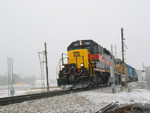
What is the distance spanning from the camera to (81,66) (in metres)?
12.9

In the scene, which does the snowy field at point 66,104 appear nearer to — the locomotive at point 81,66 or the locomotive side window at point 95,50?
the locomotive at point 81,66

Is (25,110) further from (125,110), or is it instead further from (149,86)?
(149,86)

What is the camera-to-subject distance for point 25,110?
555 centimetres

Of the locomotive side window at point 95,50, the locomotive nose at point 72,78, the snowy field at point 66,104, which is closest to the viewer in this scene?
the snowy field at point 66,104

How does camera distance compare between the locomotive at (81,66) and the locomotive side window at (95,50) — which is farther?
the locomotive side window at (95,50)

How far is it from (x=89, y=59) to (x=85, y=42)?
1680 mm

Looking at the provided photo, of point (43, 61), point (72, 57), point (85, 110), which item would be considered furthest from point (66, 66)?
point (85, 110)

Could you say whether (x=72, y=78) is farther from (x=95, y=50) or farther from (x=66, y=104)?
(x=66, y=104)

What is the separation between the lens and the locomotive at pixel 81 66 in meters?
12.7

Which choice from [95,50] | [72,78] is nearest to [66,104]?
[72,78]

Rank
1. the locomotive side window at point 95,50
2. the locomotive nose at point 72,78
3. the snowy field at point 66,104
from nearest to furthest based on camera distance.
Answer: the snowy field at point 66,104, the locomotive nose at point 72,78, the locomotive side window at point 95,50

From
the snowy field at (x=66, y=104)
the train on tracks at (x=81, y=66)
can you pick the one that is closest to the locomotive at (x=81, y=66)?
A: the train on tracks at (x=81, y=66)

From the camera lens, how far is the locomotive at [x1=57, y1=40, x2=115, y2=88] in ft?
41.7

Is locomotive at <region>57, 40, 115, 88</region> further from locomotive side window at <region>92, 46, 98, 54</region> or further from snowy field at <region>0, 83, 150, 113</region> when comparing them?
snowy field at <region>0, 83, 150, 113</region>
